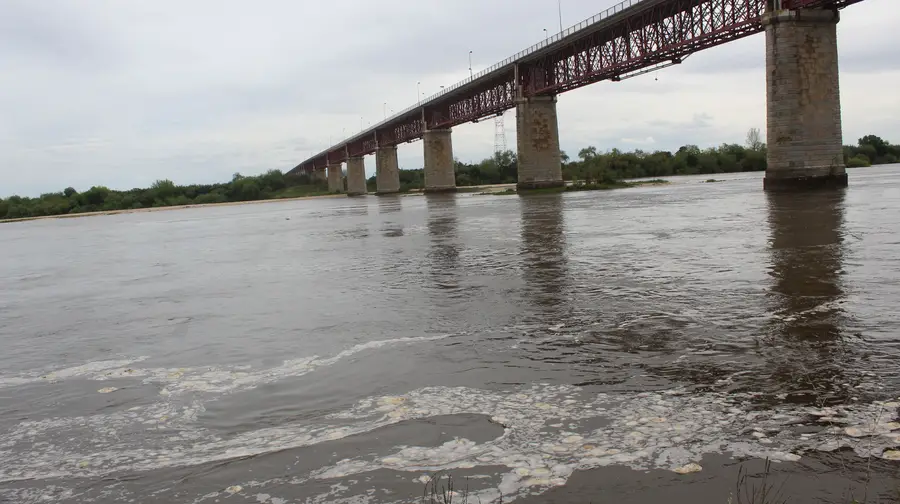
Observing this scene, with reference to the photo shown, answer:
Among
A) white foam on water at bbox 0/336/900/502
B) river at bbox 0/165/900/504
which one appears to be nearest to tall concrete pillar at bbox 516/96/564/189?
river at bbox 0/165/900/504

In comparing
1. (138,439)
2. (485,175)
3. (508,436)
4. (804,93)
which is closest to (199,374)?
(138,439)

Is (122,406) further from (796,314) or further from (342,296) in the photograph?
(796,314)

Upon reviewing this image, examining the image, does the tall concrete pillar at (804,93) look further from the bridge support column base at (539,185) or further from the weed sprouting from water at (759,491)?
the weed sprouting from water at (759,491)

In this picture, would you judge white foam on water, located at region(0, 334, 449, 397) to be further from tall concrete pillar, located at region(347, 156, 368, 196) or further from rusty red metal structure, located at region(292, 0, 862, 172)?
tall concrete pillar, located at region(347, 156, 368, 196)

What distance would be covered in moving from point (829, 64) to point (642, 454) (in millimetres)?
38979

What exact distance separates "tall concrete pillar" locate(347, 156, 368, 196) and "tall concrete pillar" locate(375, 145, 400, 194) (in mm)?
20458

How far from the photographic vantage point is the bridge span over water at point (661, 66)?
36250mm

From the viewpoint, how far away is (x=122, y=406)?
251 inches

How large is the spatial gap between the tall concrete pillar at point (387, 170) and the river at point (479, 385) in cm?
11258

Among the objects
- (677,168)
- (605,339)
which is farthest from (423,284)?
(677,168)

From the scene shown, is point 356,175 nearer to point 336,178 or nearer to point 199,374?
point 336,178

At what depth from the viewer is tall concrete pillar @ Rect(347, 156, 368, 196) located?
148000mm

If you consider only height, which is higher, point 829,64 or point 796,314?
point 829,64

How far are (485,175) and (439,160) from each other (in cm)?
6629
